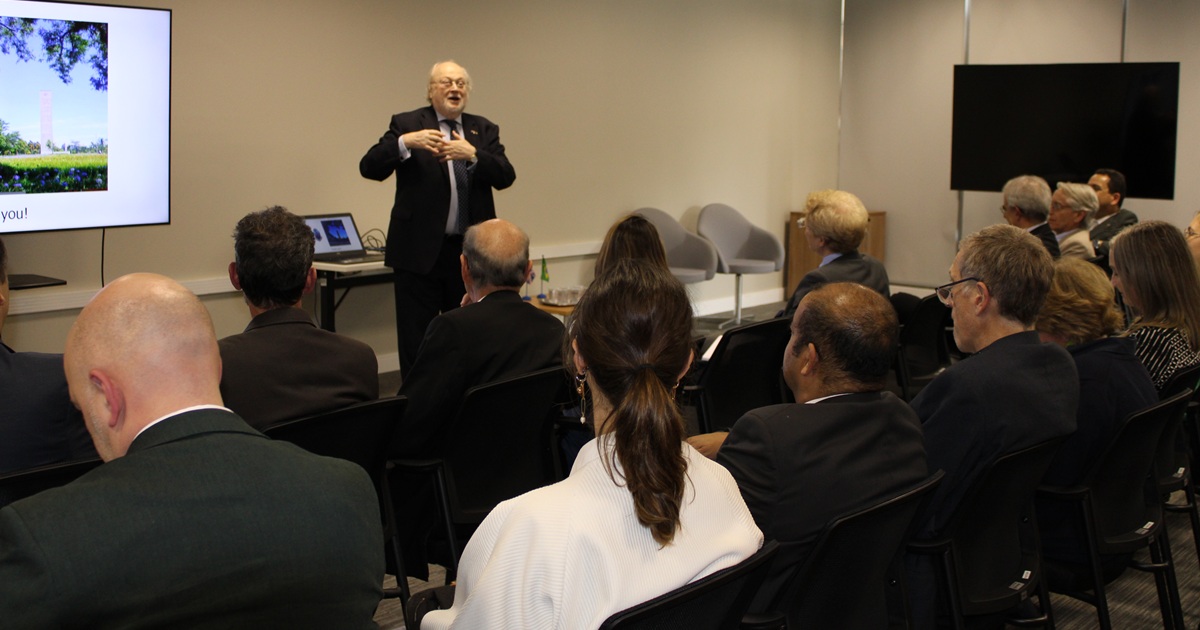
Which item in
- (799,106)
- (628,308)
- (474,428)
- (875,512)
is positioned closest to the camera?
(628,308)

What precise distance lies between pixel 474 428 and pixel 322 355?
51 cm

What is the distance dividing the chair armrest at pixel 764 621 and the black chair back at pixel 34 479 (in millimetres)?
1243

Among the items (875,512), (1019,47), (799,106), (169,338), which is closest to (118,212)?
(169,338)

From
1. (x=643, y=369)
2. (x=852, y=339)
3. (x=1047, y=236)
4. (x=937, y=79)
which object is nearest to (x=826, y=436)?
(x=852, y=339)

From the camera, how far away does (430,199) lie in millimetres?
5344

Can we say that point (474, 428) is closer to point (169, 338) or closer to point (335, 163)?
point (169, 338)

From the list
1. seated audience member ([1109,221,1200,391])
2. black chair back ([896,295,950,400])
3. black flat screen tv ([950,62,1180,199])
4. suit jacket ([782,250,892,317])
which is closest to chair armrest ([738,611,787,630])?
seated audience member ([1109,221,1200,391])

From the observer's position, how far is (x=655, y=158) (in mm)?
8727

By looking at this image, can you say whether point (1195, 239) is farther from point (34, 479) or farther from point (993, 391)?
point (34, 479)

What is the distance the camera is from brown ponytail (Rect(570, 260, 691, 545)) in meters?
1.59

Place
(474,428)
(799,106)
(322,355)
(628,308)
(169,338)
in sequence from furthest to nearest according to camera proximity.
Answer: (799,106) → (474,428) → (322,355) → (628,308) → (169,338)

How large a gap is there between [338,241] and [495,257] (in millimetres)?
3290

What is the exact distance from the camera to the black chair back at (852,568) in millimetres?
1889

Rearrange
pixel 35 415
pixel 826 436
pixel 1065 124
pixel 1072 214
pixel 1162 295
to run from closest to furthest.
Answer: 1. pixel 826 436
2. pixel 35 415
3. pixel 1162 295
4. pixel 1072 214
5. pixel 1065 124
